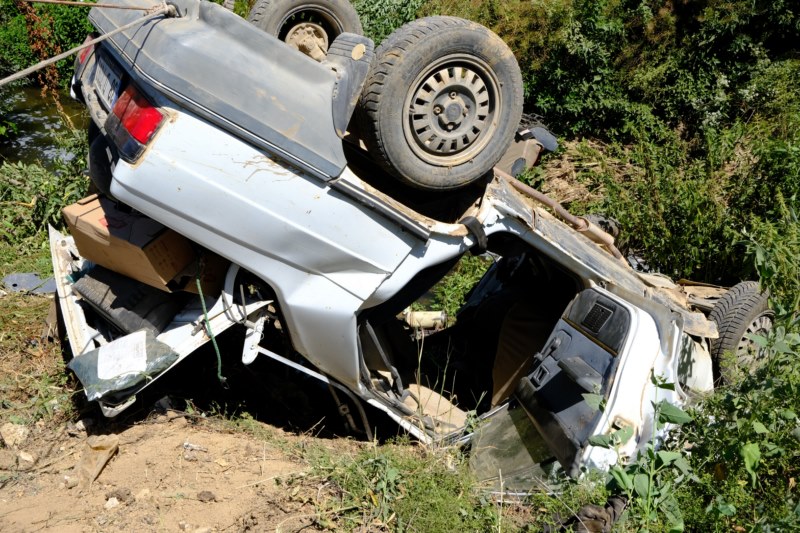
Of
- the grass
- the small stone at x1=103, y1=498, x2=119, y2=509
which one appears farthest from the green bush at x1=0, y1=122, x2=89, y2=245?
the small stone at x1=103, y1=498, x2=119, y2=509

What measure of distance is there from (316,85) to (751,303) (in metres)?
2.94

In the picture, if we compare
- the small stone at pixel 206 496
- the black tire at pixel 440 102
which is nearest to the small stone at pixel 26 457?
the small stone at pixel 206 496

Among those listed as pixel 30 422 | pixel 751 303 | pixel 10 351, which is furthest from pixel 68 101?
pixel 751 303

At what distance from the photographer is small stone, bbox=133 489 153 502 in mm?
3502

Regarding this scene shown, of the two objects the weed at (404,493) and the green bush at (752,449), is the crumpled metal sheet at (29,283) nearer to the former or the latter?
the weed at (404,493)

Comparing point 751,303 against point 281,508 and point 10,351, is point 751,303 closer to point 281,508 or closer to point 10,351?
point 281,508

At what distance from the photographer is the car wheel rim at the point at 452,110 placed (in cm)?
329

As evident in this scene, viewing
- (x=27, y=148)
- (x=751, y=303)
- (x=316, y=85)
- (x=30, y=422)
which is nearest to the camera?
(x=316, y=85)

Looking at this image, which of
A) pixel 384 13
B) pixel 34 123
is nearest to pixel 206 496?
pixel 384 13

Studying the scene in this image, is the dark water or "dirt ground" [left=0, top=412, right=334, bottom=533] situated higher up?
"dirt ground" [left=0, top=412, right=334, bottom=533]

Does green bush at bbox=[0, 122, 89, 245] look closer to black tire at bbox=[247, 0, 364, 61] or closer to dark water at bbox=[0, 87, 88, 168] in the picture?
dark water at bbox=[0, 87, 88, 168]

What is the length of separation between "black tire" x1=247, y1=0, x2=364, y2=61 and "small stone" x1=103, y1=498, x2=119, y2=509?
8.36 ft

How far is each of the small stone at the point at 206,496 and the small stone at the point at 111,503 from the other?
0.36 m

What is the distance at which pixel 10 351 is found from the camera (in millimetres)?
4711
